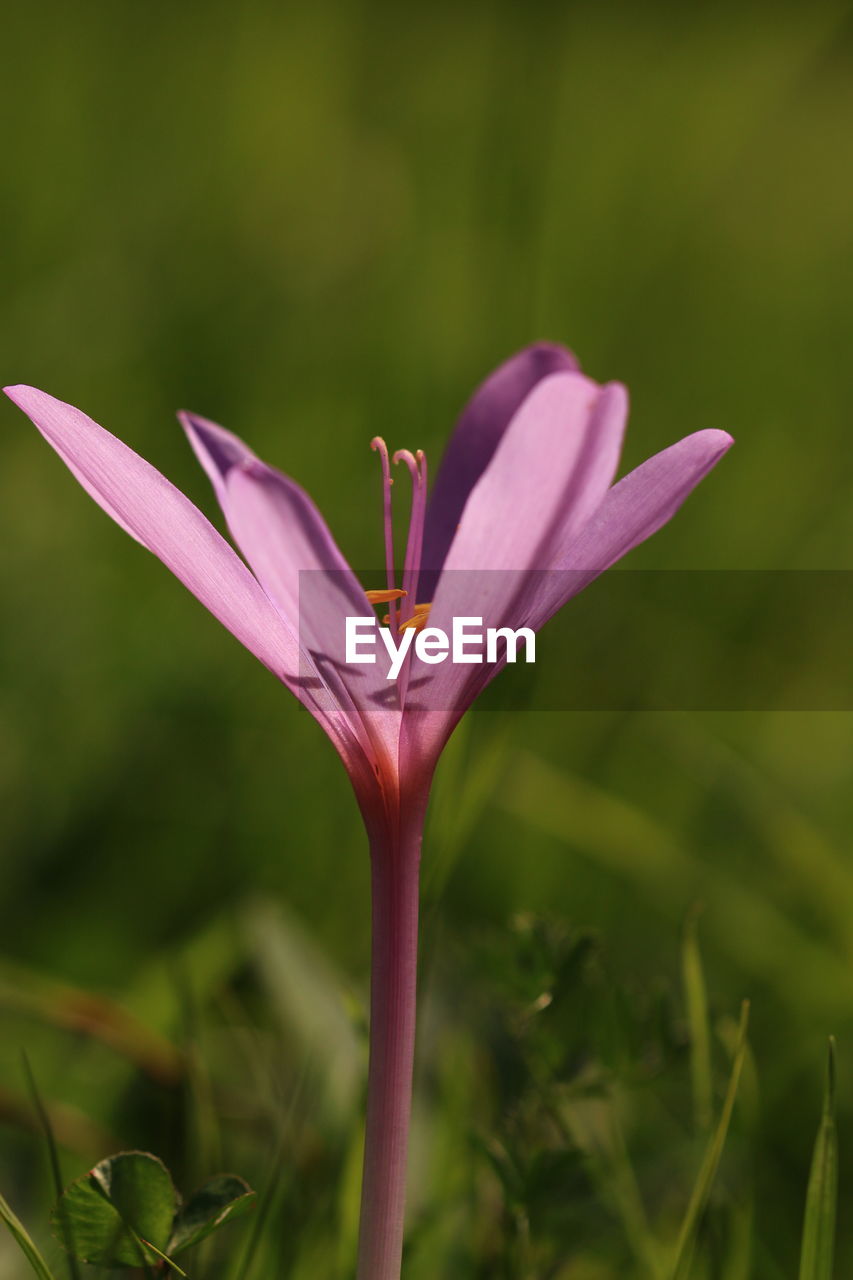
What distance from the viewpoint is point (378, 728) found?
0.55 meters

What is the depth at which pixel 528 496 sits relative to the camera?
49cm

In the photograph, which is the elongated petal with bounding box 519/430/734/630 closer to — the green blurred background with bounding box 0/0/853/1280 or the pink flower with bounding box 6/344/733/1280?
the pink flower with bounding box 6/344/733/1280

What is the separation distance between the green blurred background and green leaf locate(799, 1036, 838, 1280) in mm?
119

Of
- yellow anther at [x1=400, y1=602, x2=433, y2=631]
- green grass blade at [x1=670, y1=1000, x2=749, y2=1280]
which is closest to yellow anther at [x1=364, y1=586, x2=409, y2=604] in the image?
yellow anther at [x1=400, y1=602, x2=433, y2=631]

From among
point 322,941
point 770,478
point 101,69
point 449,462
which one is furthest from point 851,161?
point 449,462

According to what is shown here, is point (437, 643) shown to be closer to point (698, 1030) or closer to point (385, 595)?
point (385, 595)

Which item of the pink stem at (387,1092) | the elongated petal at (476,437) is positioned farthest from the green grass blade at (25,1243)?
the elongated petal at (476,437)

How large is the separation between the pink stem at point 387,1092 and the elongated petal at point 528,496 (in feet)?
0.40

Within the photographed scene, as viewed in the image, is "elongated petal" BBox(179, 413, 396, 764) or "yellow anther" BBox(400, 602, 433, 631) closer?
"elongated petal" BBox(179, 413, 396, 764)

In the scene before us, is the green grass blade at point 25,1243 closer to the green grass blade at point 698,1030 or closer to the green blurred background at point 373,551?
the green blurred background at point 373,551

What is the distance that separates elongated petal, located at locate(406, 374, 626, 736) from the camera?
0.49 metres

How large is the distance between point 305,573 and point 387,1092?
0.22 metres

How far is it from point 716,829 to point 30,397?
1.15 metres

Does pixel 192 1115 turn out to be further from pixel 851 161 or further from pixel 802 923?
pixel 851 161
